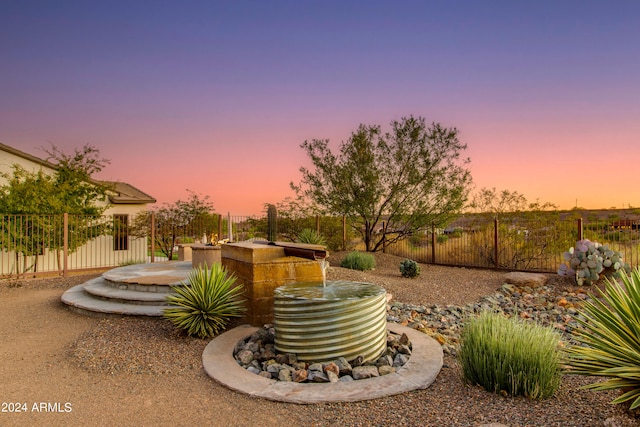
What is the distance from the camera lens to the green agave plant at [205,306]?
5332mm

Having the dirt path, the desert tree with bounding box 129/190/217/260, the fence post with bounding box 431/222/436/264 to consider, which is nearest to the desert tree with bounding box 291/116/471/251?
the fence post with bounding box 431/222/436/264

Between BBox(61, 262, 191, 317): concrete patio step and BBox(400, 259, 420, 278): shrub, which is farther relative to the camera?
BBox(400, 259, 420, 278): shrub

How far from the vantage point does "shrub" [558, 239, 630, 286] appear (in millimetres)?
10031

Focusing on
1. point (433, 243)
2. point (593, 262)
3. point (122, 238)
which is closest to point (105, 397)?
point (593, 262)

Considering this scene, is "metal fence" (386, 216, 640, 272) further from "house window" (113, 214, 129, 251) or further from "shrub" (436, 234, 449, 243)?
"house window" (113, 214, 129, 251)

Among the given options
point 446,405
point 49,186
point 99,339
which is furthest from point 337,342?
point 49,186

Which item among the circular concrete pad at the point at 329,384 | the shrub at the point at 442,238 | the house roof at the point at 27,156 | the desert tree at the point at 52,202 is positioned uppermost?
the house roof at the point at 27,156

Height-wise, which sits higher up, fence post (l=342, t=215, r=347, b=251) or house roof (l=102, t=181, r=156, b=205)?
house roof (l=102, t=181, r=156, b=205)

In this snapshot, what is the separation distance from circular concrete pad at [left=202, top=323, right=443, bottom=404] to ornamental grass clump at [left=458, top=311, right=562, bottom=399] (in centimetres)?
49

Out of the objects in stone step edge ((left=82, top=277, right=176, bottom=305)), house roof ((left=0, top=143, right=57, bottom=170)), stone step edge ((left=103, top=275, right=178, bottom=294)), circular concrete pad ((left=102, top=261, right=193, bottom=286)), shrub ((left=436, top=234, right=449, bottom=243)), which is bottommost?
stone step edge ((left=82, top=277, right=176, bottom=305))

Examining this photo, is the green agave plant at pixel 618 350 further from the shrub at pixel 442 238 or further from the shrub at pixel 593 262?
the shrub at pixel 442 238

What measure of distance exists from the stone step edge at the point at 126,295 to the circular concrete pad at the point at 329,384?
2593mm

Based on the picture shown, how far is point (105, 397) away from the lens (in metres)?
3.86

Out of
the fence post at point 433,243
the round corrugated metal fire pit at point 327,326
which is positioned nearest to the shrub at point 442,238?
the fence post at point 433,243
